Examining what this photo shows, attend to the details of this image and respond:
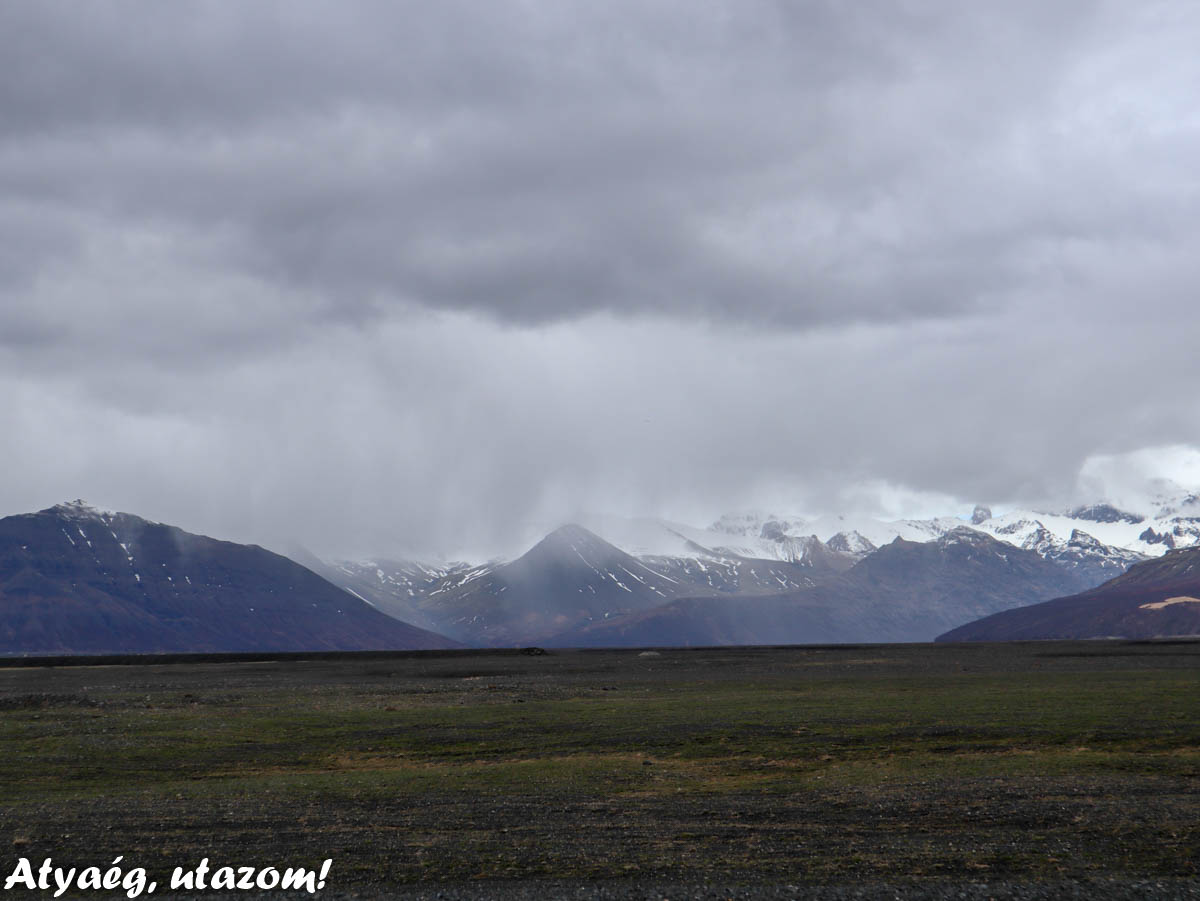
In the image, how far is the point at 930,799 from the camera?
3103 centimetres

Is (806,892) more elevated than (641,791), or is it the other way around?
(806,892)

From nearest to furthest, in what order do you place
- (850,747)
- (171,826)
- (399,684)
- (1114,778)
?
(171,826) → (1114,778) → (850,747) → (399,684)

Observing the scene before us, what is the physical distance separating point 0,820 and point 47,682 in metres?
79.2

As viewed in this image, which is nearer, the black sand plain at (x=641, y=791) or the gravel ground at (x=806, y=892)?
the gravel ground at (x=806, y=892)

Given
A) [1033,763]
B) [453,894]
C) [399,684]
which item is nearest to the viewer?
[453,894]

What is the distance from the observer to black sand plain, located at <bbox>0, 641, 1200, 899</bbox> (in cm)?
2422

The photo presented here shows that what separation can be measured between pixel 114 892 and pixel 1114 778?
3199 cm

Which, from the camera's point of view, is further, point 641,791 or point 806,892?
point 641,791

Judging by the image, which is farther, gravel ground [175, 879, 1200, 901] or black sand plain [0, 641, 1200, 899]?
black sand plain [0, 641, 1200, 899]

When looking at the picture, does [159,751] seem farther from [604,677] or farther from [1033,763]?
[604,677]

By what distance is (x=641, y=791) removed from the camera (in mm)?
33594

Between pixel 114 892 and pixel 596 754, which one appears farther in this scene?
pixel 596 754

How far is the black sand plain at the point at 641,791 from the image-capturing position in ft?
79.5

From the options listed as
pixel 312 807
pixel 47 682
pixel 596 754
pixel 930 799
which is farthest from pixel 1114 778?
pixel 47 682
